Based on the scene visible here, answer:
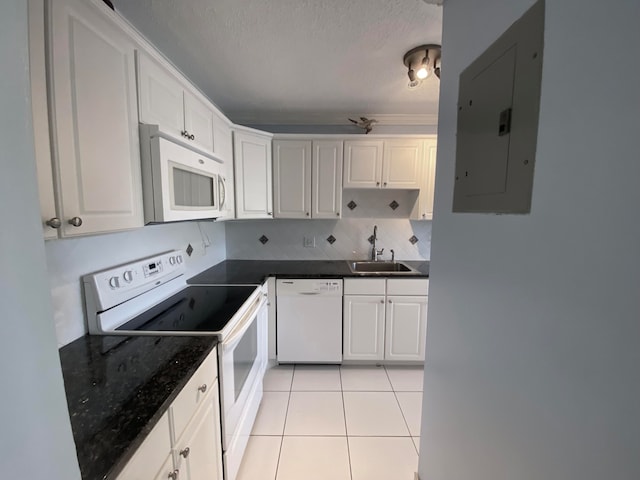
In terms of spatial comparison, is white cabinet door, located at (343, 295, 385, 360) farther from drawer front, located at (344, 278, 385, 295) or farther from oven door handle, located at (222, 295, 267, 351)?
oven door handle, located at (222, 295, 267, 351)

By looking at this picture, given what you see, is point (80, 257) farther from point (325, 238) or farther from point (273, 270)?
point (325, 238)

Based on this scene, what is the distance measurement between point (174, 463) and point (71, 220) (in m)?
0.85

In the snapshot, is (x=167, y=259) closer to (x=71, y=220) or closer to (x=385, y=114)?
A: (x=71, y=220)

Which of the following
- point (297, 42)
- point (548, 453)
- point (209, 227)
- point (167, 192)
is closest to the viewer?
point (548, 453)

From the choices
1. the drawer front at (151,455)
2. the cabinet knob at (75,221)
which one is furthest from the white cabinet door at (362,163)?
the drawer front at (151,455)

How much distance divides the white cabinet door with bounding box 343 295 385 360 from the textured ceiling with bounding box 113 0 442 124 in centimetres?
179

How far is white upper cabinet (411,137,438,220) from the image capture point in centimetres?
254

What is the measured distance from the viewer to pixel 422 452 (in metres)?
1.26

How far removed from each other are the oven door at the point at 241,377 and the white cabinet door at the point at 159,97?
1063 mm

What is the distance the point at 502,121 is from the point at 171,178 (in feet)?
4.23

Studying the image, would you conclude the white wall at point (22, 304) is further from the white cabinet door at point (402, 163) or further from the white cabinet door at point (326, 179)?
the white cabinet door at point (402, 163)

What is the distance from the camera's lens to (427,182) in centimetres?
258

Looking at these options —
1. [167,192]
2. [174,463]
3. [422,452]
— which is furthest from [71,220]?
[422,452]

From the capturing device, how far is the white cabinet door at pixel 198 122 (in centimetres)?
152
